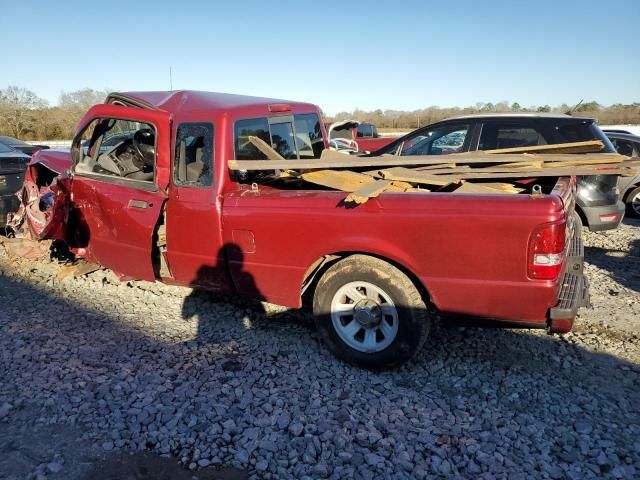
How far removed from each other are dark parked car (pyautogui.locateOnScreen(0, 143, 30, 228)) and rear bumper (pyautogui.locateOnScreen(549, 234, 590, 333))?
22.1ft

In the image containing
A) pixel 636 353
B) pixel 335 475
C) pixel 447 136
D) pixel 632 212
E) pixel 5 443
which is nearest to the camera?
pixel 335 475

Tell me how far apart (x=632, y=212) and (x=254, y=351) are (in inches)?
339

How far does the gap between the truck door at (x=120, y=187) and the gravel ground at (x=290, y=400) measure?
24.2 inches

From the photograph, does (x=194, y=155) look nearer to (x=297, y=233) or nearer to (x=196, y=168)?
(x=196, y=168)

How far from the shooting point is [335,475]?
2.46 meters

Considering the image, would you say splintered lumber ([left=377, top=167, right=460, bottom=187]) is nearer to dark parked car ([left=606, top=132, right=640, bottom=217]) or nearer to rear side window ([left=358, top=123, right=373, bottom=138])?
dark parked car ([left=606, top=132, right=640, bottom=217])

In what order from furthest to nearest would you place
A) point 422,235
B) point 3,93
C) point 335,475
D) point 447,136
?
1. point 3,93
2. point 447,136
3. point 422,235
4. point 335,475

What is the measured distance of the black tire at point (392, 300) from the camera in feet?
10.5

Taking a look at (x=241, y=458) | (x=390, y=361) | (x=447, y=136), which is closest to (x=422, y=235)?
(x=390, y=361)

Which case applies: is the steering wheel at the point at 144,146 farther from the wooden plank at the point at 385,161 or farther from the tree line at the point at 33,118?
the tree line at the point at 33,118

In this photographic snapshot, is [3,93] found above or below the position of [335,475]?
above

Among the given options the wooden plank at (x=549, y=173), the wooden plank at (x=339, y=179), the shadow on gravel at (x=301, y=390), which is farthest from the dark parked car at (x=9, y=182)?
the wooden plank at (x=549, y=173)

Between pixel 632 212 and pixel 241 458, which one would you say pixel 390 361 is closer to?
pixel 241 458

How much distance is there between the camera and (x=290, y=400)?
10.2ft
